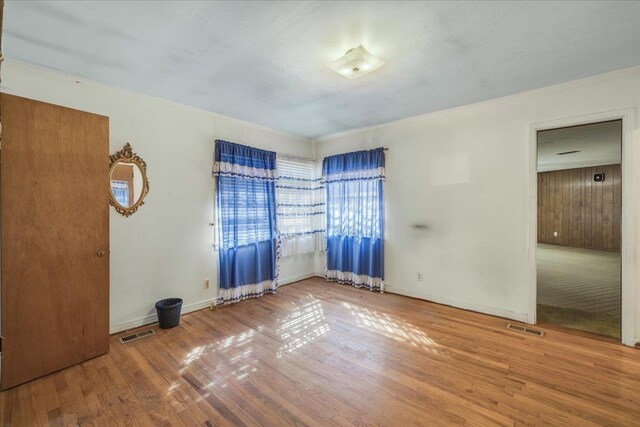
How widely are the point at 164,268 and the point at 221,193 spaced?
111 cm

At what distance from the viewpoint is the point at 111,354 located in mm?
2410

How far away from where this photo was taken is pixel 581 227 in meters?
7.78

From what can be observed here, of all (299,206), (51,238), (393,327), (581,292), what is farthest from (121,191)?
(581,292)

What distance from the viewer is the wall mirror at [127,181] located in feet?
9.16

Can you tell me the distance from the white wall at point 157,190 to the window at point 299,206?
103cm

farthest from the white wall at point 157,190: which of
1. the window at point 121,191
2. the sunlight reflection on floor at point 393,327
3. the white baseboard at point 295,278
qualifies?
the sunlight reflection on floor at point 393,327

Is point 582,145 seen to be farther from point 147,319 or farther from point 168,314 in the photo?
point 147,319

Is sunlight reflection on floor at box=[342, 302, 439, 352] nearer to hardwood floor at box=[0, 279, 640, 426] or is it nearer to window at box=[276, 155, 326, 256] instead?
hardwood floor at box=[0, 279, 640, 426]

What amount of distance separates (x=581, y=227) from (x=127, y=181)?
1072 cm

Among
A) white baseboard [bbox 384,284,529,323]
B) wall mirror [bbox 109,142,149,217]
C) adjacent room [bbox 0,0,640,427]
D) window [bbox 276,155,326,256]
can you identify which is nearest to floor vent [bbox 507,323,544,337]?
adjacent room [bbox 0,0,640,427]

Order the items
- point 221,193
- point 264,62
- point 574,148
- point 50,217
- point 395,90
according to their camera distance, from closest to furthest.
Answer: point 50,217, point 264,62, point 395,90, point 221,193, point 574,148

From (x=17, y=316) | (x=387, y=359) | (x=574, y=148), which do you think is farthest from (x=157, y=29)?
(x=574, y=148)

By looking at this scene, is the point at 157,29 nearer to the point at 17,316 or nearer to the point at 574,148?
the point at 17,316

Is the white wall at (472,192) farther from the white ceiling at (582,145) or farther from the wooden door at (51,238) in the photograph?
the wooden door at (51,238)
